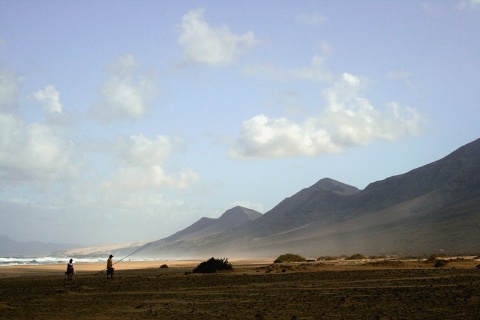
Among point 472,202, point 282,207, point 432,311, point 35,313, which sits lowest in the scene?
point 432,311

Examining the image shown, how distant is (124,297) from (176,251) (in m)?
163

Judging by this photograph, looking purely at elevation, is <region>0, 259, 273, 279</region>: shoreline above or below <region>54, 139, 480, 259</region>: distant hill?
below

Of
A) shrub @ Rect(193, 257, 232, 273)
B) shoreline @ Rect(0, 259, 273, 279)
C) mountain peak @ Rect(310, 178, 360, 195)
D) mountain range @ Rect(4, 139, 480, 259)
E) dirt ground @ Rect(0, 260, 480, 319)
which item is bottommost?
dirt ground @ Rect(0, 260, 480, 319)

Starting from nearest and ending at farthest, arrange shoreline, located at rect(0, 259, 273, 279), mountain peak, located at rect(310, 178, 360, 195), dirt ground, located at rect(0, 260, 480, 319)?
dirt ground, located at rect(0, 260, 480, 319)
shoreline, located at rect(0, 259, 273, 279)
mountain peak, located at rect(310, 178, 360, 195)

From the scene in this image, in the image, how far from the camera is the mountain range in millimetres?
97500

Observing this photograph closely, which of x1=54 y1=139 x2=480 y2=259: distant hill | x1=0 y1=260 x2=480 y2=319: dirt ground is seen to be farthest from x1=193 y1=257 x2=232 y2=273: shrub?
x1=54 y1=139 x2=480 y2=259: distant hill

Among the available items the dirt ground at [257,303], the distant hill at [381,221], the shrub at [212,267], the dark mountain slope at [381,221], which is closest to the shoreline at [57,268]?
the shrub at [212,267]

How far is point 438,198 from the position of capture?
123500 millimetres

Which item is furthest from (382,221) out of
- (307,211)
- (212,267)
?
(212,267)

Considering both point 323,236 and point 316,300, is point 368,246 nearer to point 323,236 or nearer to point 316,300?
point 323,236

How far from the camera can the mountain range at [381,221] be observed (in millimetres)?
97500

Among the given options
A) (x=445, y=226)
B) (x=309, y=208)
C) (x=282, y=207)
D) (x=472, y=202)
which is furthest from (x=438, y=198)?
(x=282, y=207)

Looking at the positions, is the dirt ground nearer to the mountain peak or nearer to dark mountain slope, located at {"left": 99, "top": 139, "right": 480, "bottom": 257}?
dark mountain slope, located at {"left": 99, "top": 139, "right": 480, "bottom": 257}

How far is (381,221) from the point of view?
413ft
